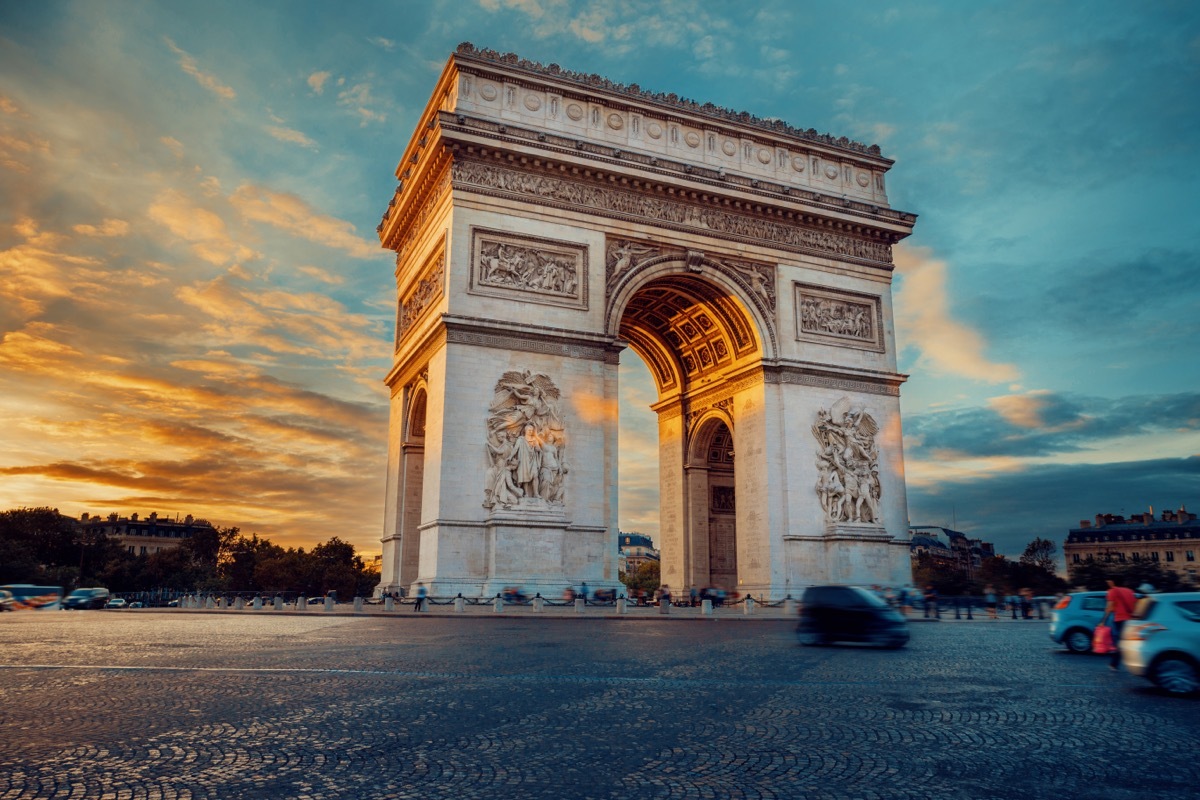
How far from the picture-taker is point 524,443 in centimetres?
2712

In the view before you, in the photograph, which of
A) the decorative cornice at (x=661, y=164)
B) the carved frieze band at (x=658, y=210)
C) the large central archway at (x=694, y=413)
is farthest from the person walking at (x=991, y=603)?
the decorative cornice at (x=661, y=164)

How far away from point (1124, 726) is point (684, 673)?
4.68 meters

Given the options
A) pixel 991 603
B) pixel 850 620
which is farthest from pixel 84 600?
pixel 991 603

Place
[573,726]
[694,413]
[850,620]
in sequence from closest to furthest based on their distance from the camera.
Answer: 1. [573,726]
2. [850,620]
3. [694,413]

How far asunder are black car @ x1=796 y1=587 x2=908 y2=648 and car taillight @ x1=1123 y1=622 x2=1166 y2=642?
5565mm

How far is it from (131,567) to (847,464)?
7487 cm

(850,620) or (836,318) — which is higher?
(836,318)

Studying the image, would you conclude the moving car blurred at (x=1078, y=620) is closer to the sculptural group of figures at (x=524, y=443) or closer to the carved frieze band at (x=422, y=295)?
the sculptural group of figures at (x=524, y=443)

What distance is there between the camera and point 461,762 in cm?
559

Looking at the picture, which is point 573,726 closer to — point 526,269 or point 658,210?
point 526,269

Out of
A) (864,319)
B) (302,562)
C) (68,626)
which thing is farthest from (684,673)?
(302,562)

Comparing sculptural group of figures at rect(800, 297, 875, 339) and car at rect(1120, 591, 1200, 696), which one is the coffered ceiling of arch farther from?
car at rect(1120, 591, 1200, 696)

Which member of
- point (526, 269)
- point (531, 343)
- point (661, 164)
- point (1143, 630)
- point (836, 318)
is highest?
point (661, 164)

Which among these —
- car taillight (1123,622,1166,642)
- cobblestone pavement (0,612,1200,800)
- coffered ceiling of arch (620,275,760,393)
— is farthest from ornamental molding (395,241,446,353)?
car taillight (1123,622,1166,642)
